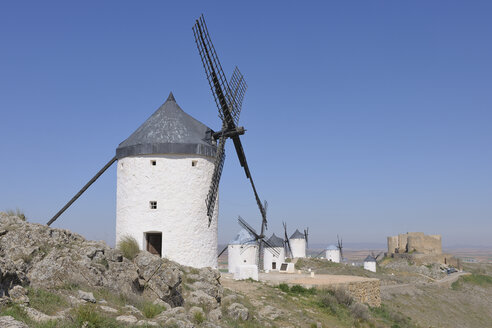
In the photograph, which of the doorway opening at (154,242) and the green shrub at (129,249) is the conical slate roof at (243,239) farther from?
the green shrub at (129,249)

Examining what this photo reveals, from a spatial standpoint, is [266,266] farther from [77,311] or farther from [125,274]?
[77,311]

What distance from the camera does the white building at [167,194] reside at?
1467 cm

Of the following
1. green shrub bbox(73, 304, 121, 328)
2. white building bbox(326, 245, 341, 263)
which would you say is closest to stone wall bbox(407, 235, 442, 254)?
white building bbox(326, 245, 341, 263)

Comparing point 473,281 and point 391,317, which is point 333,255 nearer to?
point 473,281

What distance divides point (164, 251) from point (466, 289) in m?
39.1

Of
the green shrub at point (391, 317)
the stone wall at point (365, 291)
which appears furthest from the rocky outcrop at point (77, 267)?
the green shrub at point (391, 317)

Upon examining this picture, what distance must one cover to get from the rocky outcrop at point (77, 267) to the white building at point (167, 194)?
2269mm

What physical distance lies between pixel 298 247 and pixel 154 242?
33039 millimetres

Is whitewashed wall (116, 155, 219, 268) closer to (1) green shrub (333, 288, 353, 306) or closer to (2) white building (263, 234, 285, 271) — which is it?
(1) green shrub (333, 288, 353, 306)

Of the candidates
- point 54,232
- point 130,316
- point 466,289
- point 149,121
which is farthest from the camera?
point 466,289

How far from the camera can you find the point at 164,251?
14.6 metres

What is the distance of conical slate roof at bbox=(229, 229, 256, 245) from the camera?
3117 centimetres

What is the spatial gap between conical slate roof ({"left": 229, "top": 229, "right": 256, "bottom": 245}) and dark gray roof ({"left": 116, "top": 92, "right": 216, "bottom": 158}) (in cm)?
1607

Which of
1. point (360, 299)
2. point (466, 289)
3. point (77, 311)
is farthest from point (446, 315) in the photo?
point (77, 311)
